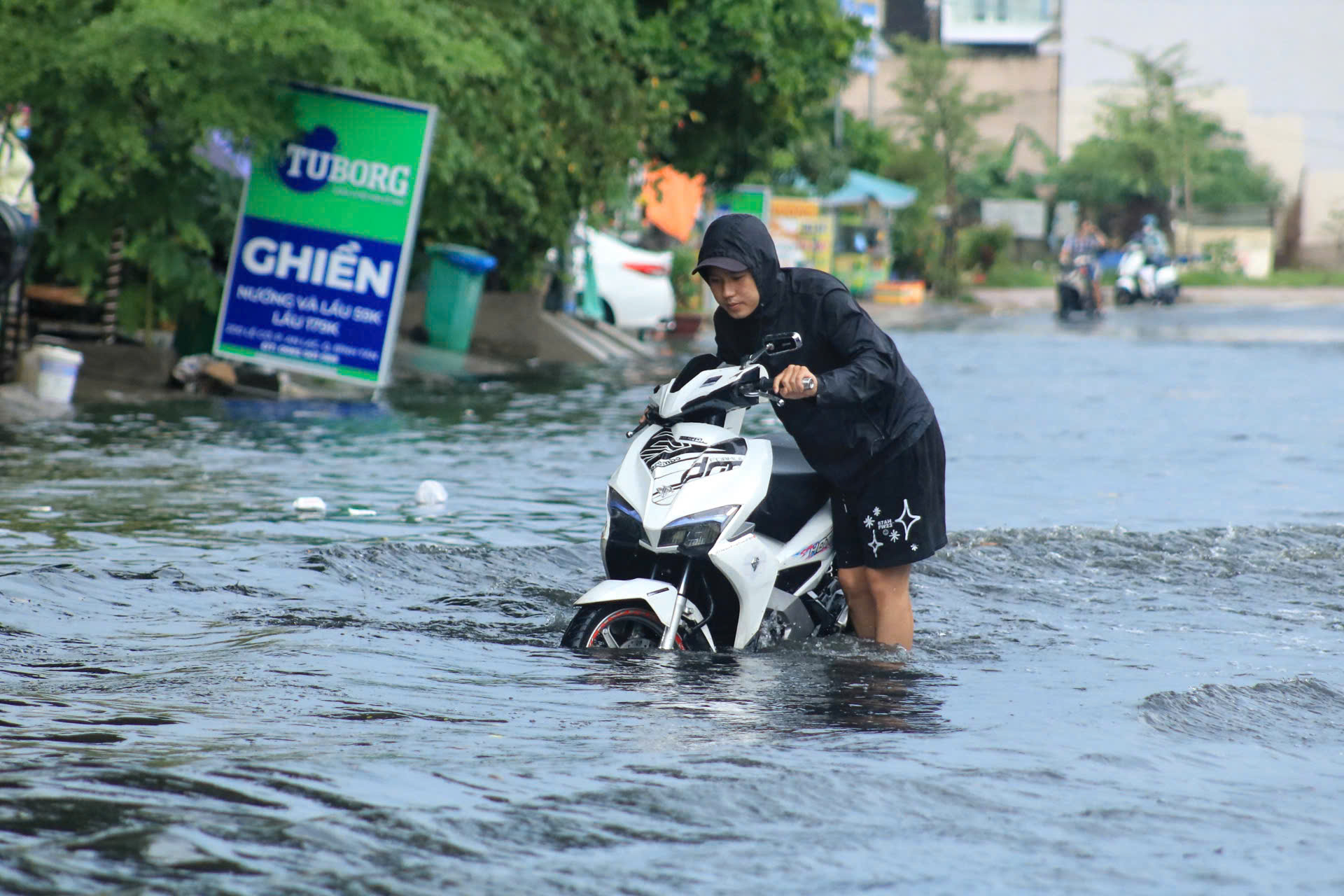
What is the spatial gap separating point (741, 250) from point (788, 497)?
2.73 feet

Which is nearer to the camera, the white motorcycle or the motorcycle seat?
the white motorcycle

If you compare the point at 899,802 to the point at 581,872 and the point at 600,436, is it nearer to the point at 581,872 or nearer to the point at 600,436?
the point at 581,872

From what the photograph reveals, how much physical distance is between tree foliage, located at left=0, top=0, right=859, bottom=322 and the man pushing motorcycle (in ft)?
28.1

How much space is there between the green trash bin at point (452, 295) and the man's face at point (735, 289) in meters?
14.0

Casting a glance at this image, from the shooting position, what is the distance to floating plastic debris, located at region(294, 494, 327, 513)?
9.07 m

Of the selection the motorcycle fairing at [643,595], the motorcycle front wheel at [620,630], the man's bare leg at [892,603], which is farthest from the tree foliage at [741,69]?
the motorcycle fairing at [643,595]

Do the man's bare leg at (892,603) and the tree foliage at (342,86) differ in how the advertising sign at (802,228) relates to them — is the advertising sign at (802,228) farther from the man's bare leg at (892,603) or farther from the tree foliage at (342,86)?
the man's bare leg at (892,603)

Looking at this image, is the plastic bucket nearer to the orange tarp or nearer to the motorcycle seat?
the motorcycle seat

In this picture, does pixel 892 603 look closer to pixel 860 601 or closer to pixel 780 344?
pixel 860 601

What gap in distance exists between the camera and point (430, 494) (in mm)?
9562

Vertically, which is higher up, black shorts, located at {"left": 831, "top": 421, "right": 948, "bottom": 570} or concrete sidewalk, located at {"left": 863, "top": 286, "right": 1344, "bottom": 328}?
concrete sidewalk, located at {"left": 863, "top": 286, "right": 1344, "bottom": 328}

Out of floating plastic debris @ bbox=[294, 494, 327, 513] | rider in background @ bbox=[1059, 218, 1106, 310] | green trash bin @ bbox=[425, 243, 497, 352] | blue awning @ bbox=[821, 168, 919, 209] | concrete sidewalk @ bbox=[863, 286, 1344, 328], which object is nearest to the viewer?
floating plastic debris @ bbox=[294, 494, 327, 513]

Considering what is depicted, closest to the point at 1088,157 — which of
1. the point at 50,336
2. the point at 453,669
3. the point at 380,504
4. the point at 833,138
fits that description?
the point at 833,138

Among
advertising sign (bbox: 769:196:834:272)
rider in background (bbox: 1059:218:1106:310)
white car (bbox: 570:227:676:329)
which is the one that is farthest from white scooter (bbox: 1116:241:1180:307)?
white car (bbox: 570:227:676:329)
